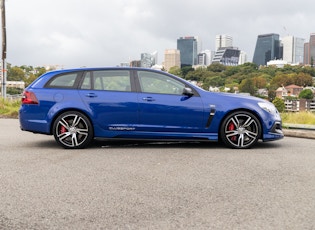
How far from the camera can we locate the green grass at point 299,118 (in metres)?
14.4

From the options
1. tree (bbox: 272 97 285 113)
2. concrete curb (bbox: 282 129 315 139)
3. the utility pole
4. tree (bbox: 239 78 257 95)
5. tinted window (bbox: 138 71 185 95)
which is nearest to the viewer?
tinted window (bbox: 138 71 185 95)

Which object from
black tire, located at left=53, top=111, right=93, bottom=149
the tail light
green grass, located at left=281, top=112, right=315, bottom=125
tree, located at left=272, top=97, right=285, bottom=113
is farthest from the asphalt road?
tree, located at left=272, top=97, right=285, bottom=113

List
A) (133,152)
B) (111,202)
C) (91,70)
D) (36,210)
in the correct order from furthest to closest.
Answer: (91,70), (133,152), (111,202), (36,210)

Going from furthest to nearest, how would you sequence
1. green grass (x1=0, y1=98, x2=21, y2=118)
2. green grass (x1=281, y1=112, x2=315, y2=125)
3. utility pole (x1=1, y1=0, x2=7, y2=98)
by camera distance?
utility pole (x1=1, y1=0, x2=7, y2=98)
green grass (x1=0, y1=98, x2=21, y2=118)
green grass (x1=281, y1=112, x2=315, y2=125)

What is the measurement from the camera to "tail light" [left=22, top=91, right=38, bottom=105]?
700 cm

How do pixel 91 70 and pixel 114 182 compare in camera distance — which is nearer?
pixel 114 182

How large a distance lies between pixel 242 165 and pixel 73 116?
9.92 feet

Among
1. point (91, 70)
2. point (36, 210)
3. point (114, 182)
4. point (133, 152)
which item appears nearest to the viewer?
point (36, 210)

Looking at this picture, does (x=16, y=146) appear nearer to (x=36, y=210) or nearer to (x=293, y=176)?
(x=36, y=210)

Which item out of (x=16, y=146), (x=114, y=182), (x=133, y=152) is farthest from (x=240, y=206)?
(x=16, y=146)

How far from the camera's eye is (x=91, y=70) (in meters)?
7.26

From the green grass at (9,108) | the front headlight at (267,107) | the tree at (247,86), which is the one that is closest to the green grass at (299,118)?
the front headlight at (267,107)

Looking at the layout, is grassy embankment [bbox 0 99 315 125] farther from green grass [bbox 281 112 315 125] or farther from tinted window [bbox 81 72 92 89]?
tinted window [bbox 81 72 92 89]

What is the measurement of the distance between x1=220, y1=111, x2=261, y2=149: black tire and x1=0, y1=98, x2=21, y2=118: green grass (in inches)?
418
